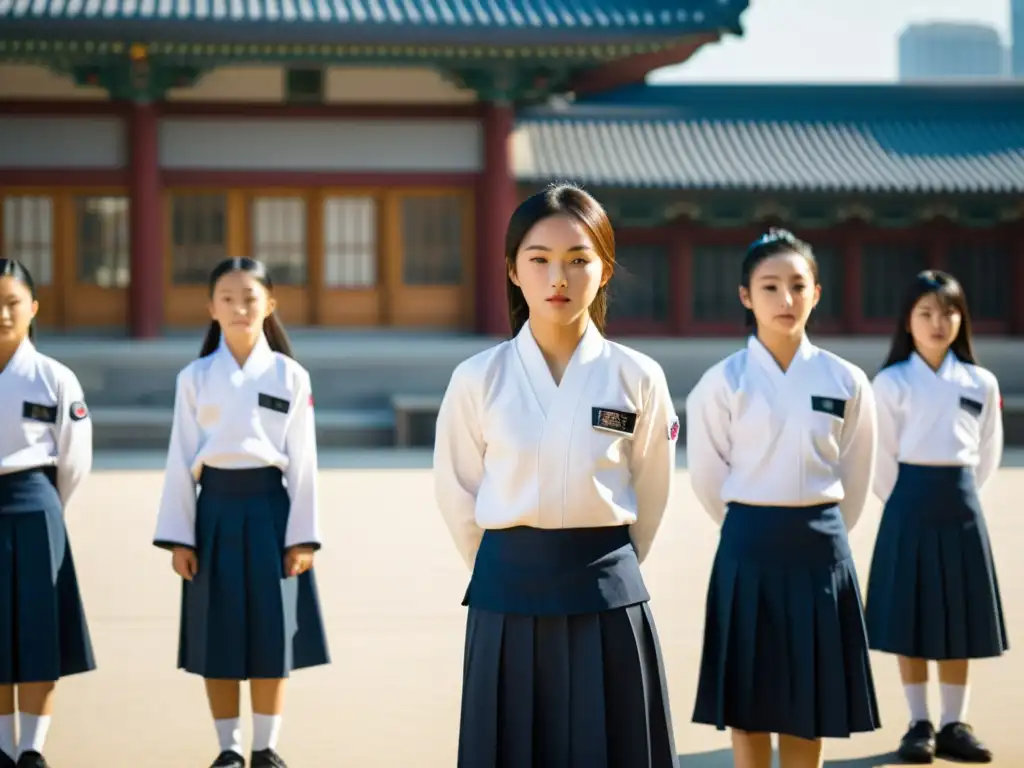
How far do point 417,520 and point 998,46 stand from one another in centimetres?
18678

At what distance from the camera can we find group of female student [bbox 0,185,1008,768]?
280cm

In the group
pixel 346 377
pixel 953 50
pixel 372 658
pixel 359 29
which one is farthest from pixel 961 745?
pixel 953 50

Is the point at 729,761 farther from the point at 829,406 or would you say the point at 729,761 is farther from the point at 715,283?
the point at 715,283

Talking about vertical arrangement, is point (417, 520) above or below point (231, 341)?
below

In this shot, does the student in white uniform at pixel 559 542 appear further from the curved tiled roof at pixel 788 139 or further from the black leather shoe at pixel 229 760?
the curved tiled roof at pixel 788 139

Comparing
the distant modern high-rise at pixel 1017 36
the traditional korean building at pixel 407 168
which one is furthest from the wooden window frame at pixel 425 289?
the distant modern high-rise at pixel 1017 36

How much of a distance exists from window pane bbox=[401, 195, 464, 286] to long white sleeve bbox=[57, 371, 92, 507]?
12727 millimetres

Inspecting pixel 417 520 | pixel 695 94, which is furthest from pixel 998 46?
pixel 417 520

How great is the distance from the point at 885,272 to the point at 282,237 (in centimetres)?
788

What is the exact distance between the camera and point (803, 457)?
3.58 m

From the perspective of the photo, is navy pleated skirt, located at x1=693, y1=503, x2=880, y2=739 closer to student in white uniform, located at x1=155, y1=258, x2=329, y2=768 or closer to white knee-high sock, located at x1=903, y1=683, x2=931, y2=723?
white knee-high sock, located at x1=903, y1=683, x2=931, y2=723

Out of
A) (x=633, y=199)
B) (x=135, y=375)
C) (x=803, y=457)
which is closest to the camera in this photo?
(x=803, y=457)

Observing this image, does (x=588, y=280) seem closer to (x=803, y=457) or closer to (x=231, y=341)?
(x=803, y=457)

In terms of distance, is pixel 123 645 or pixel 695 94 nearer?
pixel 123 645
